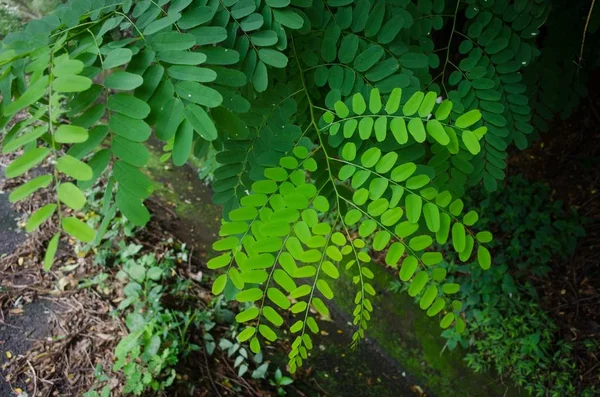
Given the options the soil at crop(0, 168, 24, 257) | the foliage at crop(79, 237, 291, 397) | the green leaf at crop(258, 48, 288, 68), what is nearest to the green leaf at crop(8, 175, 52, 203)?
the green leaf at crop(258, 48, 288, 68)

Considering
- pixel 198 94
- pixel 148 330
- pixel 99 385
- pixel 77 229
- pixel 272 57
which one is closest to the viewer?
pixel 77 229

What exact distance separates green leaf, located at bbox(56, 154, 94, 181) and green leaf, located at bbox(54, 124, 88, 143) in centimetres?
4

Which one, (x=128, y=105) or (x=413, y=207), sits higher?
(x=128, y=105)

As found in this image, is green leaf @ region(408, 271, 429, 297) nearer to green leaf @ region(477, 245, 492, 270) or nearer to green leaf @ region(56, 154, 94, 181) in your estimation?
green leaf @ region(477, 245, 492, 270)

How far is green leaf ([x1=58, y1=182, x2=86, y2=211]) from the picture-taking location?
70cm

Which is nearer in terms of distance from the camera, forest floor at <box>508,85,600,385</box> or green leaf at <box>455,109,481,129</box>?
green leaf at <box>455,109,481,129</box>

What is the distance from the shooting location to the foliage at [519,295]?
8.09 ft

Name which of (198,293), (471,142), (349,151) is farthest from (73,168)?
(198,293)

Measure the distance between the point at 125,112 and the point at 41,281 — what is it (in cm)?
193

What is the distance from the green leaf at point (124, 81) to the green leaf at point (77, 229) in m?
0.30

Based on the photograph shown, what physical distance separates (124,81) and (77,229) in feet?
1.09

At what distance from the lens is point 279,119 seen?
1.23 m

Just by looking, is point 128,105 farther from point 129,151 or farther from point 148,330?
point 148,330

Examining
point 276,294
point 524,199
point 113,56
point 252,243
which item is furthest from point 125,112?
point 524,199
